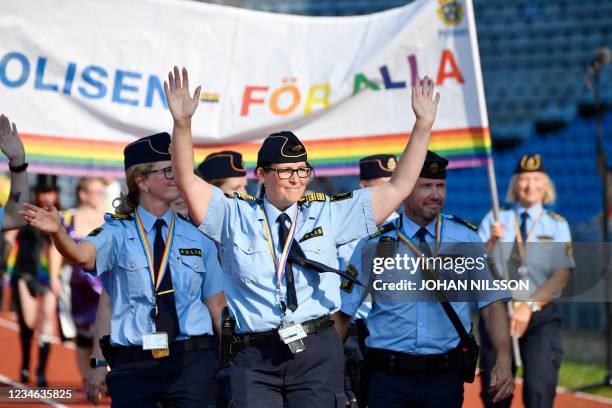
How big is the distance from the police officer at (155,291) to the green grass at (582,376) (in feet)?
19.6

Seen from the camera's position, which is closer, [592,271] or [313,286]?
[313,286]

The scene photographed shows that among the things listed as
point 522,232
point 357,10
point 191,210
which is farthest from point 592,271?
point 357,10

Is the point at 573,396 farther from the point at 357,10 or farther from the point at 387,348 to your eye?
the point at 357,10

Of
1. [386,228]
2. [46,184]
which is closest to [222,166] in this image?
Answer: [386,228]

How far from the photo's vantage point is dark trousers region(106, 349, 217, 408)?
17.5 feet

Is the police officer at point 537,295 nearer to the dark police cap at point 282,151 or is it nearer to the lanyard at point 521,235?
the lanyard at point 521,235

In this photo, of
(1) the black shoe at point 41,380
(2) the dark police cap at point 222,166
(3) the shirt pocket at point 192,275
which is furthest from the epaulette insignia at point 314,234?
(1) the black shoe at point 41,380

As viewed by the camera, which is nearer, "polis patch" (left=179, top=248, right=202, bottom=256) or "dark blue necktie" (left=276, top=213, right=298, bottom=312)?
"dark blue necktie" (left=276, top=213, right=298, bottom=312)

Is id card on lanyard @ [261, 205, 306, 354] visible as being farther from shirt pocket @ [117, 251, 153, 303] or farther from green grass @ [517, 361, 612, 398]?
green grass @ [517, 361, 612, 398]

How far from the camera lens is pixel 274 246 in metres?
4.96

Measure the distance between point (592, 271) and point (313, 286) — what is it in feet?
10.6

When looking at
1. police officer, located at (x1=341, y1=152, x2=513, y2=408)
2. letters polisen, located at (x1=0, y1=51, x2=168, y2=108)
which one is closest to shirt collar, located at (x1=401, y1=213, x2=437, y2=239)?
police officer, located at (x1=341, y1=152, x2=513, y2=408)

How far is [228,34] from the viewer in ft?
27.7

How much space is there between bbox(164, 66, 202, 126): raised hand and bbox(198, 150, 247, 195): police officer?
2648mm
